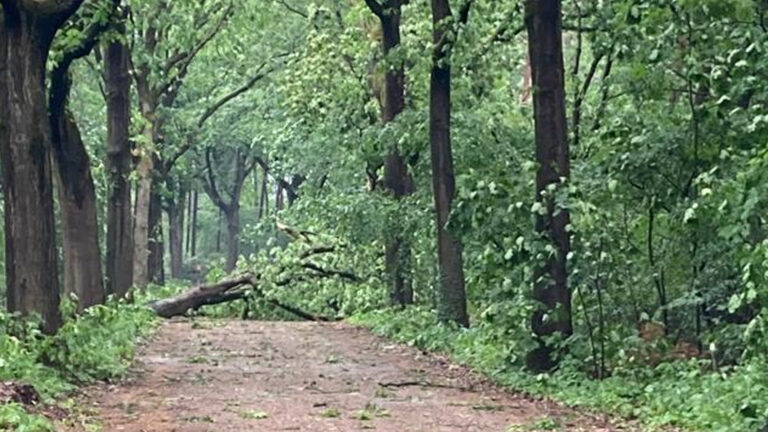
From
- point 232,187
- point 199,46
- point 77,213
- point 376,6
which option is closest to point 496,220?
point 77,213

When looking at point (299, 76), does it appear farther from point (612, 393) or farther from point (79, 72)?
point (612, 393)

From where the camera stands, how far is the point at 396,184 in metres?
23.7

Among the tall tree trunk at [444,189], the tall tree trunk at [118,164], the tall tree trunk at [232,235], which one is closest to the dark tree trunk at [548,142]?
the tall tree trunk at [444,189]

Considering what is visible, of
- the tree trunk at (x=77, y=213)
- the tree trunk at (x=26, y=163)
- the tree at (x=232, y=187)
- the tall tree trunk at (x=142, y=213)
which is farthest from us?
the tree at (x=232, y=187)

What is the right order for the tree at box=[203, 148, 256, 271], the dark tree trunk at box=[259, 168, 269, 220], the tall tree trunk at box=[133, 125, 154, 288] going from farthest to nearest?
the dark tree trunk at box=[259, 168, 269, 220] → the tree at box=[203, 148, 256, 271] → the tall tree trunk at box=[133, 125, 154, 288]

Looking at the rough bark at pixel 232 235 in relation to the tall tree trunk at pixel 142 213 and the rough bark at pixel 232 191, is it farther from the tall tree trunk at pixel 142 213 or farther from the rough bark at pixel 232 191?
the tall tree trunk at pixel 142 213

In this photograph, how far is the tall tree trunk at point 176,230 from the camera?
5491 cm

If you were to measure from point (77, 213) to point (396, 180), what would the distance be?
7.49 m

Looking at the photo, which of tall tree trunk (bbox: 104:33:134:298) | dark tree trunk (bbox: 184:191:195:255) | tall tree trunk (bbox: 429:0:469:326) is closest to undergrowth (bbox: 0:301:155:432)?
tall tree trunk (bbox: 429:0:469:326)

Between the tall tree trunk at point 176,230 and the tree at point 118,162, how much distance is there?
1230 inches

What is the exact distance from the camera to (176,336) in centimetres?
2098

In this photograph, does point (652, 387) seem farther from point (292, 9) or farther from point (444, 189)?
point (292, 9)

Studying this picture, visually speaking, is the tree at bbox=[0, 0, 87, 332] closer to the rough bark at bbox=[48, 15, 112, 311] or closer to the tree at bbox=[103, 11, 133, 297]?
the rough bark at bbox=[48, 15, 112, 311]

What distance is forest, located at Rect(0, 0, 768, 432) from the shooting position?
10.8 metres
